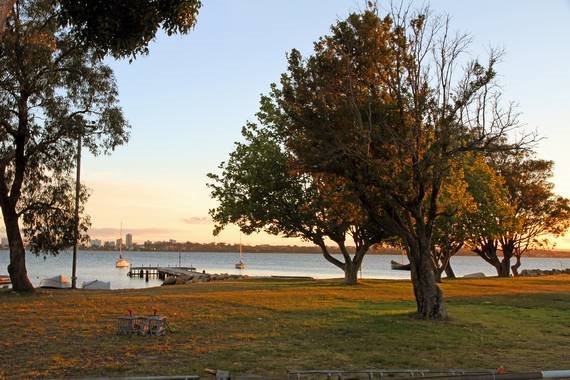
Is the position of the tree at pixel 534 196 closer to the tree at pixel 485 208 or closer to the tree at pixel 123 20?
the tree at pixel 485 208

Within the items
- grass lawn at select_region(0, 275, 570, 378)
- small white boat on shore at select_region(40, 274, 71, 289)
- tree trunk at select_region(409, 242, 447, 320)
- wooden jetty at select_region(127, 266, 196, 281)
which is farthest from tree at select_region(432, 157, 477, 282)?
wooden jetty at select_region(127, 266, 196, 281)

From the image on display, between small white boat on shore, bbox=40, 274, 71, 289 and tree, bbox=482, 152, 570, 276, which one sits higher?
tree, bbox=482, 152, 570, 276

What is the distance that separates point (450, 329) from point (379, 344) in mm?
3764

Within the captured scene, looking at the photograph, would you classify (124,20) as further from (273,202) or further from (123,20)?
(273,202)

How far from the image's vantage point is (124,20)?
10.8m

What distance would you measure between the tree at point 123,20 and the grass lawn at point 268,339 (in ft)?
19.0

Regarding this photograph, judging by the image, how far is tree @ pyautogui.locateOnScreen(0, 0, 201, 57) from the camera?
10586 millimetres

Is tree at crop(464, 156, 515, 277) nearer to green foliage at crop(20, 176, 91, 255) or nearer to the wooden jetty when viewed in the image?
green foliage at crop(20, 176, 91, 255)

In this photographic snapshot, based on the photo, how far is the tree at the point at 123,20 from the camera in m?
10.6

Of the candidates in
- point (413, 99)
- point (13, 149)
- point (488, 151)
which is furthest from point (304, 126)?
point (13, 149)

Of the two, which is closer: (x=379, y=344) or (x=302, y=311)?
(x=379, y=344)

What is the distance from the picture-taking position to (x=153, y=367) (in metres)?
9.73

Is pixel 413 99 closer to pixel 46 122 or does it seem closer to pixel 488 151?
pixel 488 151

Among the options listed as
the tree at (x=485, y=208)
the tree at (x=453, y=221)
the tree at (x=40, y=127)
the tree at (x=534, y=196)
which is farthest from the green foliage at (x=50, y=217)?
the tree at (x=534, y=196)
